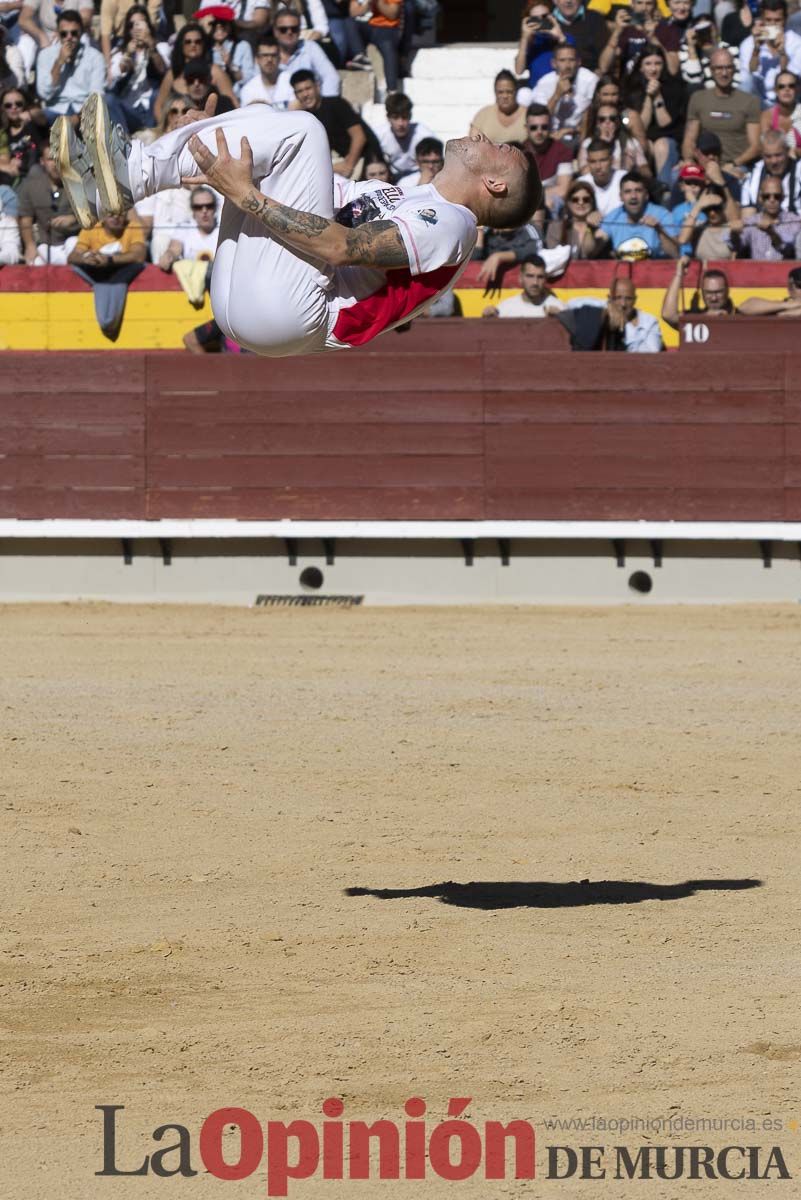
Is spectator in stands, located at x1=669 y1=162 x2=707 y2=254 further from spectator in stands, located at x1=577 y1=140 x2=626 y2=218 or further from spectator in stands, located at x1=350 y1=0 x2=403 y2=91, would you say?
spectator in stands, located at x1=350 y1=0 x2=403 y2=91

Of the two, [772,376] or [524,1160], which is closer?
[524,1160]

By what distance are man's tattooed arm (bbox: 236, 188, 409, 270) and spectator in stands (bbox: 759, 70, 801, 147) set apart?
9.73 meters

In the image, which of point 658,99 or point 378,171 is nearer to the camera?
point 378,171

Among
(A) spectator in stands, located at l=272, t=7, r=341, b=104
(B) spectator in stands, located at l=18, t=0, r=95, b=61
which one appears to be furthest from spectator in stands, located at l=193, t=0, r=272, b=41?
(B) spectator in stands, located at l=18, t=0, r=95, b=61

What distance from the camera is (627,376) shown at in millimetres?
13312

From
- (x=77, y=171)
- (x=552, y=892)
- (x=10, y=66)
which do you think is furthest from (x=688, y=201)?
(x=77, y=171)

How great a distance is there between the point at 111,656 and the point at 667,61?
21.3 ft

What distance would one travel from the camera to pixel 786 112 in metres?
14.0

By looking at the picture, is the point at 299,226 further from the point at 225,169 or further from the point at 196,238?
the point at 196,238

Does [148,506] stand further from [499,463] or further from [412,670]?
[412,670]

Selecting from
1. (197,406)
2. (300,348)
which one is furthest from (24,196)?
(300,348)

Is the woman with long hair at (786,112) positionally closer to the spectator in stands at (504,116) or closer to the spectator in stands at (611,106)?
the spectator in stands at (611,106)

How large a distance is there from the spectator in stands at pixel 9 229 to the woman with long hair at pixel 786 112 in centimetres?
557

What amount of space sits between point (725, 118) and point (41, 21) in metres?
5.98
